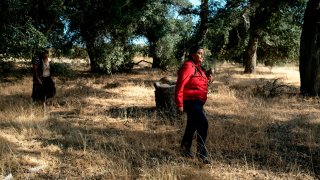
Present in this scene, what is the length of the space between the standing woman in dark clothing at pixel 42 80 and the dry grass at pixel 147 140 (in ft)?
1.31

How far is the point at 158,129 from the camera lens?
8852 millimetres

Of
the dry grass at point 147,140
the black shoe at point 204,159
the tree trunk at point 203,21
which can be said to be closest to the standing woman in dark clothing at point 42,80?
the dry grass at point 147,140

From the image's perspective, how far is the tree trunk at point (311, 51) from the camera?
13078mm

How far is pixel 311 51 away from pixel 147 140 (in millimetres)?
7835

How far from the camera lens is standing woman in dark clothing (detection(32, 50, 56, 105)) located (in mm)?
11594

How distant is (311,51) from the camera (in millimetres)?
13312

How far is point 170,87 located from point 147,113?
37.1 inches

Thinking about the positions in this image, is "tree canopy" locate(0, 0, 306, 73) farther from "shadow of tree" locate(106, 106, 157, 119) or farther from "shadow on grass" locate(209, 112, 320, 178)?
"shadow on grass" locate(209, 112, 320, 178)

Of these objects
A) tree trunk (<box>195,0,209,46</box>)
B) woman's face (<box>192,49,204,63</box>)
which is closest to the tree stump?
woman's face (<box>192,49,204,63</box>)

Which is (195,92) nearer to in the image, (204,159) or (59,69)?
(204,159)

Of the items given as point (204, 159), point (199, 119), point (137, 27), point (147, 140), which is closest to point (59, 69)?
point (137, 27)

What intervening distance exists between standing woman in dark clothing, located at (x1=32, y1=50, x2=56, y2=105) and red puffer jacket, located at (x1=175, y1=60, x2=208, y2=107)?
623cm

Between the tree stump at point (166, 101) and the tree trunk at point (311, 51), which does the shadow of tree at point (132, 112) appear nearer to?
the tree stump at point (166, 101)

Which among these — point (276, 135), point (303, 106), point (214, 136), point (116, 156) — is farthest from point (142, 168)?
point (303, 106)
